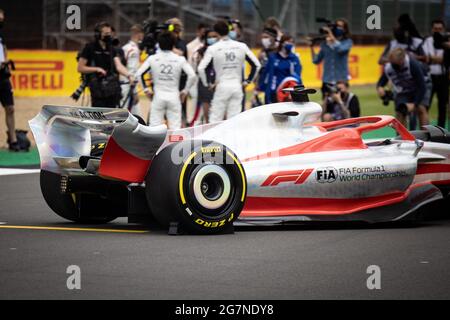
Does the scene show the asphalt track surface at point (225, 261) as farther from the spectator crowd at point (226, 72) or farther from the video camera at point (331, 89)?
the video camera at point (331, 89)

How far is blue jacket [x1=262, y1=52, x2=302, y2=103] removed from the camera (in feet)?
63.8

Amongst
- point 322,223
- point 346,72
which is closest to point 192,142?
point 322,223

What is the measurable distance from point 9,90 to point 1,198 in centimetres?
593

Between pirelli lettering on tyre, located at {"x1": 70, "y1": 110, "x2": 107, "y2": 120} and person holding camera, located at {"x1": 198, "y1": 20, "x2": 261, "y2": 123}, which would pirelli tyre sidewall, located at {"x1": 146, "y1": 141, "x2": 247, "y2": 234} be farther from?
person holding camera, located at {"x1": 198, "y1": 20, "x2": 261, "y2": 123}

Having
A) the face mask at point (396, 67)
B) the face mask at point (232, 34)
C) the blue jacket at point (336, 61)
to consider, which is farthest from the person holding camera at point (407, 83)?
the face mask at point (232, 34)

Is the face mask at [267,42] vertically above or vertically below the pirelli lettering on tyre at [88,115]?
above

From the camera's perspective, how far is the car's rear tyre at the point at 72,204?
10.2 m

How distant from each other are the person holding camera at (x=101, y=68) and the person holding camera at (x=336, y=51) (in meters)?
3.67

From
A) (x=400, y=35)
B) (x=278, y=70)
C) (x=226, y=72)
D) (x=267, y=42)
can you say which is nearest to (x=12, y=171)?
(x=226, y=72)

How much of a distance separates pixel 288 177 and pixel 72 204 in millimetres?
1867

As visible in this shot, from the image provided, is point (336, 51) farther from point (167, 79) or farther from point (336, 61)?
point (167, 79)

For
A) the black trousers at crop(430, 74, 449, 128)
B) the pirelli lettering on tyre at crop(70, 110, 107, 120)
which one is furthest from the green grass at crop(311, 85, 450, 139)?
the pirelli lettering on tyre at crop(70, 110, 107, 120)
